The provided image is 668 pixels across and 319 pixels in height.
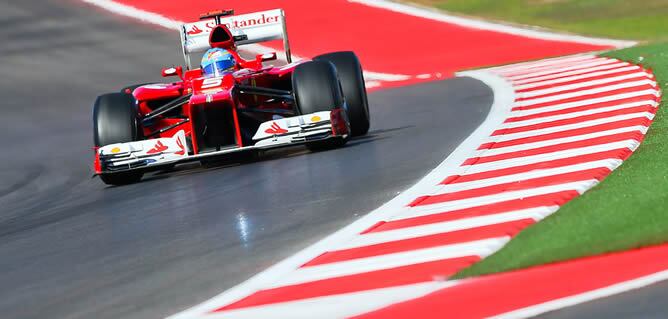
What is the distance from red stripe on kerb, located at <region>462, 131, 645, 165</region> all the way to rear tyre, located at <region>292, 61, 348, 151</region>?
2315 mm

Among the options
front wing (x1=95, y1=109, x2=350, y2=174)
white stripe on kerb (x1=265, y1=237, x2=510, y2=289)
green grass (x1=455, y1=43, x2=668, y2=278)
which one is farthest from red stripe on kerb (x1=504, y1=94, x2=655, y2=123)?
white stripe on kerb (x1=265, y1=237, x2=510, y2=289)

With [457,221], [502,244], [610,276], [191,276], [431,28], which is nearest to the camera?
[610,276]

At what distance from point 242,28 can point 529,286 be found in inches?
352

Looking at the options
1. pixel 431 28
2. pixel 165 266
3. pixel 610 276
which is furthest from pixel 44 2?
pixel 610 276

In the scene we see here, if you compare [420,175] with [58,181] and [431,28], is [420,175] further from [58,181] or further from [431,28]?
[431,28]

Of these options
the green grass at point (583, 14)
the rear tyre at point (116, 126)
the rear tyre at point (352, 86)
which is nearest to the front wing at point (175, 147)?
the rear tyre at point (116, 126)

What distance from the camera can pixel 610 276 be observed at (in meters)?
5.20

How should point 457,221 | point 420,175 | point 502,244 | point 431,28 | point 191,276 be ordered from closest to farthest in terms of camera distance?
point 502,244, point 191,276, point 457,221, point 420,175, point 431,28

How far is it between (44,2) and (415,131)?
21.3m

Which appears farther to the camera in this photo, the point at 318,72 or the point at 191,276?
the point at 318,72

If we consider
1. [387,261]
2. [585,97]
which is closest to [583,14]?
[585,97]

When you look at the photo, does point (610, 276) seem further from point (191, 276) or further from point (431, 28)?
point (431, 28)

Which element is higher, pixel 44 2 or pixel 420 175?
pixel 44 2

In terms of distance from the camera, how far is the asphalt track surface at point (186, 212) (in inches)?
244
